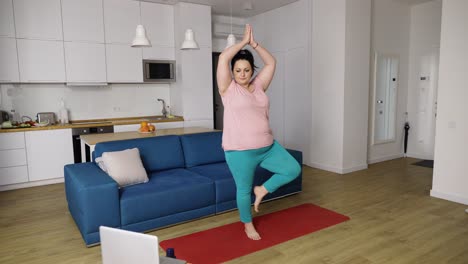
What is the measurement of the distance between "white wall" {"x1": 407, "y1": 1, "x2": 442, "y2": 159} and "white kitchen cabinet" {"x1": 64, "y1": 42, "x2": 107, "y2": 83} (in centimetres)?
551

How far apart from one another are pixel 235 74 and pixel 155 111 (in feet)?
12.7

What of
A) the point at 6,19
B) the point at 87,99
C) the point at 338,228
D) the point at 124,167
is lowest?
the point at 338,228

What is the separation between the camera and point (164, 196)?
3.04 m

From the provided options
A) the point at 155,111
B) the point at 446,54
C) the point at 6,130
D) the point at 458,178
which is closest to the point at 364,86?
the point at 446,54

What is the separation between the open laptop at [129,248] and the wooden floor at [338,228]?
1403 mm

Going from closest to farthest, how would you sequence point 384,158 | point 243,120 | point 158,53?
point 243,120, point 158,53, point 384,158

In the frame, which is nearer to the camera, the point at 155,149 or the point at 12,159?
the point at 155,149

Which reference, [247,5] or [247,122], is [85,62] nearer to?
[247,5]

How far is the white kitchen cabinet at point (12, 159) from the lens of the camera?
4.46 m

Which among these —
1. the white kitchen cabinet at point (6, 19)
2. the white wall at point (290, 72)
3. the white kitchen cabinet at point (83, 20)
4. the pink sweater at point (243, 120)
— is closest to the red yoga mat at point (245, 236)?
the pink sweater at point (243, 120)

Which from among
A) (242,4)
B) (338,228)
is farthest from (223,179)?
(242,4)

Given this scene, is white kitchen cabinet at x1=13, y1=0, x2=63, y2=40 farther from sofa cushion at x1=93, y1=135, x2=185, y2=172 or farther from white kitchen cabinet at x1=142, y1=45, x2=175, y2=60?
sofa cushion at x1=93, y1=135, x2=185, y2=172

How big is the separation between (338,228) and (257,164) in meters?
1.08

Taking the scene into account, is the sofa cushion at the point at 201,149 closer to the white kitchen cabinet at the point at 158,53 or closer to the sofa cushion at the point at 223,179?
the sofa cushion at the point at 223,179
